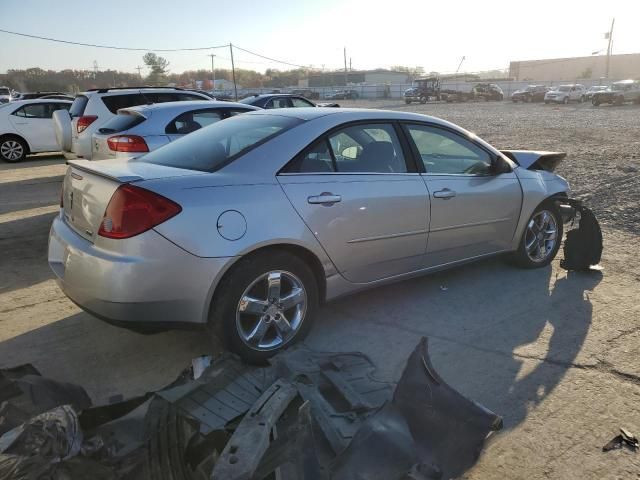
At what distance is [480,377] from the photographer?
3.22 metres

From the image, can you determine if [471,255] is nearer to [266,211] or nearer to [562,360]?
[562,360]

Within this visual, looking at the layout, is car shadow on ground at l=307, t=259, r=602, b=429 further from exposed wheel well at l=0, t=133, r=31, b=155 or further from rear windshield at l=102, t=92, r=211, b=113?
exposed wheel well at l=0, t=133, r=31, b=155

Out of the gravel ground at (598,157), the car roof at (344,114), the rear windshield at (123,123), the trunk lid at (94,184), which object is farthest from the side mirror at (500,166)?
the rear windshield at (123,123)

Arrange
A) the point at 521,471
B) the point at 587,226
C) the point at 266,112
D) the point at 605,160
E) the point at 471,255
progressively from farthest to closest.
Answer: the point at 605,160 → the point at 587,226 → the point at 471,255 → the point at 266,112 → the point at 521,471

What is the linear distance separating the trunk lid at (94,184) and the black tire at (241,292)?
2.17 ft

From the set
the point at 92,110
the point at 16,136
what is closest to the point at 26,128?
the point at 16,136

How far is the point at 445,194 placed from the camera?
4.10m

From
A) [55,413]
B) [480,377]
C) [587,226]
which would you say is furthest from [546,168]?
[55,413]

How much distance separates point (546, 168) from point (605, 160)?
714 centimetres

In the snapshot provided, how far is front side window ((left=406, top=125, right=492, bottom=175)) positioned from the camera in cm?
415

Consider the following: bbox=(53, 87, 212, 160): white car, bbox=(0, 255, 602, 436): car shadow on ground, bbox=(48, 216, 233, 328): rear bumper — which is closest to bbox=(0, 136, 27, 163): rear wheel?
bbox=(53, 87, 212, 160): white car

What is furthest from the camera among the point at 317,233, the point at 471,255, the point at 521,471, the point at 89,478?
the point at 471,255

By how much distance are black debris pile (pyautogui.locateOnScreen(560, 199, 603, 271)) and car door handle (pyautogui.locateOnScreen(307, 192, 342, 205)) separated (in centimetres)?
272

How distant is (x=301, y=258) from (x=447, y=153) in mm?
1776
